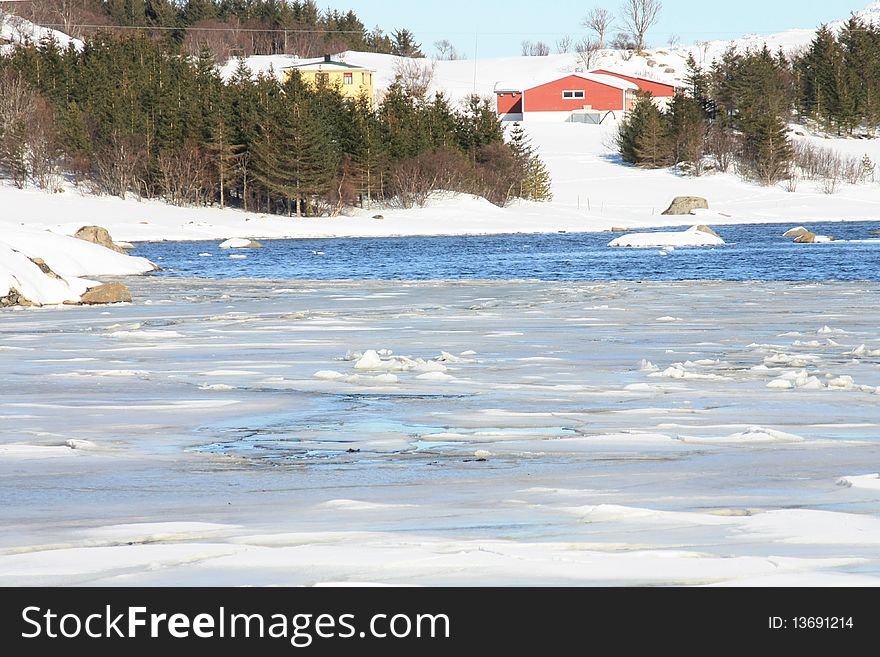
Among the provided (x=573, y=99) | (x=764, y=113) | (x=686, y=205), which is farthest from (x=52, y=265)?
(x=573, y=99)

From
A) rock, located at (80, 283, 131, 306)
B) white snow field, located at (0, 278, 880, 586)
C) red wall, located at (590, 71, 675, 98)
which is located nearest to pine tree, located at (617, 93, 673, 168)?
red wall, located at (590, 71, 675, 98)

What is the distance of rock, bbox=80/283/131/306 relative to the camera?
68.0 ft

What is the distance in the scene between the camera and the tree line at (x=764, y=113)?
9288cm

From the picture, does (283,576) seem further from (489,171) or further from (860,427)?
(489,171)

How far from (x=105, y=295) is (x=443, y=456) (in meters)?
14.4

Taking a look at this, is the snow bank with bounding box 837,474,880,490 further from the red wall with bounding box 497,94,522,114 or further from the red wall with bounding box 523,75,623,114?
the red wall with bounding box 497,94,522,114

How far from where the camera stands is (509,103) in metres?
122

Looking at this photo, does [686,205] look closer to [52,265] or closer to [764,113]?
[764,113]

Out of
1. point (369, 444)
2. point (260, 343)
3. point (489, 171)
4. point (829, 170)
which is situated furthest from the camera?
point (829, 170)

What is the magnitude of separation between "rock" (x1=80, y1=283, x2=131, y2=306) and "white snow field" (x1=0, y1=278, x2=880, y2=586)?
5083 millimetres

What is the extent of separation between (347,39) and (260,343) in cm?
15180

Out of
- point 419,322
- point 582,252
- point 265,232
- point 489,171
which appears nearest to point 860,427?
point 419,322

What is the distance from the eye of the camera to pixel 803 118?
361ft

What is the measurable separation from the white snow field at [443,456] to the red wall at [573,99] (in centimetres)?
10246
